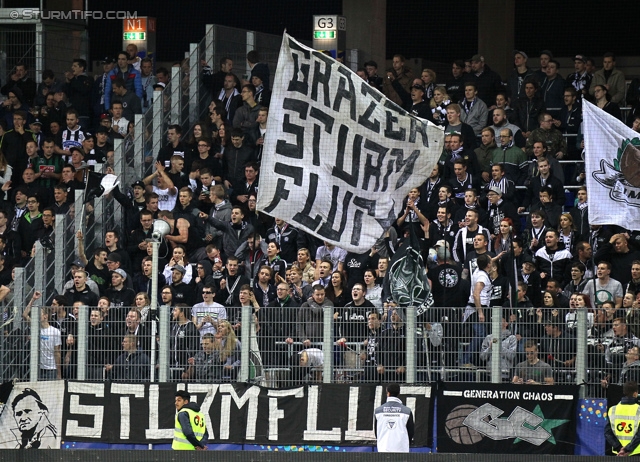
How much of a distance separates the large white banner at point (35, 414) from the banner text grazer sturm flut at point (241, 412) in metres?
0.10

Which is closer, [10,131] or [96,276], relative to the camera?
[96,276]

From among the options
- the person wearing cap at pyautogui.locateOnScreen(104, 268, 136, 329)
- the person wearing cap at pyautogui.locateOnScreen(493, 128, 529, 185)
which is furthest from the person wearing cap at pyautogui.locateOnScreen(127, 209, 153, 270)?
the person wearing cap at pyautogui.locateOnScreen(493, 128, 529, 185)

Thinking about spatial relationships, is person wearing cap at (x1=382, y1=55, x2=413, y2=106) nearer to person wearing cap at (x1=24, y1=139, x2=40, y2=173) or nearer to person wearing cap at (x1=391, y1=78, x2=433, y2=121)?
person wearing cap at (x1=391, y1=78, x2=433, y2=121)

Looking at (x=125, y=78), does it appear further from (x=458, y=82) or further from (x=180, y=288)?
(x=180, y=288)

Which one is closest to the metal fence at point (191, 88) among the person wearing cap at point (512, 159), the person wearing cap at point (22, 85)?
the person wearing cap at point (22, 85)

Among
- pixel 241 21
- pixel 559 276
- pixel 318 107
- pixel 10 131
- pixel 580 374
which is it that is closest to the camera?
pixel 318 107

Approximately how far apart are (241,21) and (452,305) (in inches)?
698

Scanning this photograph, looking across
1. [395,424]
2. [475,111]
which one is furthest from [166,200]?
[395,424]

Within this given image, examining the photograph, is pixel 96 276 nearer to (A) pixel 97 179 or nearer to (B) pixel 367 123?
(A) pixel 97 179

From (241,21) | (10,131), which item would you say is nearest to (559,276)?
(10,131)

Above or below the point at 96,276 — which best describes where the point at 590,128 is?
above

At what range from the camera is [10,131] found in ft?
78.7

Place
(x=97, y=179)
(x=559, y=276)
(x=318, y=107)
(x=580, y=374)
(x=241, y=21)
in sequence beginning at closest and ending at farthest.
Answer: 1. (x=318, y=107)
2. (x=580, y=374)
3. (x=559, y=276)
4. (x=97, y=179)
5. (x=241, y=21)

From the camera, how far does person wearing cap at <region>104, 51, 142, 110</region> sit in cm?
2491
